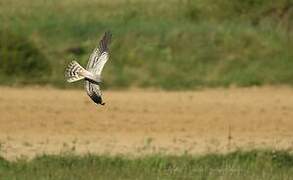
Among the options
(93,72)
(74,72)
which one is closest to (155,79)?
(93,72)

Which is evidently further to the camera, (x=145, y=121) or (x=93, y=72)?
(x=145, y=121)

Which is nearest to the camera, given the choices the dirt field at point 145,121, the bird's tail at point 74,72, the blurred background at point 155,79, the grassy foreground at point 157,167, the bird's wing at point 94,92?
the bird's tail at point 74,72

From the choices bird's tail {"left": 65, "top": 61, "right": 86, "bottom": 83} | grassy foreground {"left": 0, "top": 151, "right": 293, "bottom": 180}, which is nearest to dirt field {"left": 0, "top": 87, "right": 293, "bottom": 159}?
grassy foreground {"left": 0, "top": 151, "right": 293, "bottom": 180}

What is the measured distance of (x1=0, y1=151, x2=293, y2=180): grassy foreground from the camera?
9234mm

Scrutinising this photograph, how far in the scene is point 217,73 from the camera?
17266mm

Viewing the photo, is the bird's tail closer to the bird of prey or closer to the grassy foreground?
the bird of prey

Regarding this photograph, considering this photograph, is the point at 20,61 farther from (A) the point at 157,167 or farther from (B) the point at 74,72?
(B) the point at 74,72

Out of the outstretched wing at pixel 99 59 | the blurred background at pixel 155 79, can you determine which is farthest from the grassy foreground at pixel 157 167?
the outstretched wing at pixel 99 59

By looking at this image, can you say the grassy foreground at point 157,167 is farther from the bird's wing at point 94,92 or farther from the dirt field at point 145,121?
the bird's wing at point 94,92

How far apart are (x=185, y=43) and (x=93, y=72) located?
11329 millimetres

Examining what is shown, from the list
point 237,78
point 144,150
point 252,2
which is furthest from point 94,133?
point 252,2

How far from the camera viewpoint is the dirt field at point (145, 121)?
40.2ft

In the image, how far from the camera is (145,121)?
1392 cm

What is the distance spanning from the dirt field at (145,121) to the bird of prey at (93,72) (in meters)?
4.63
